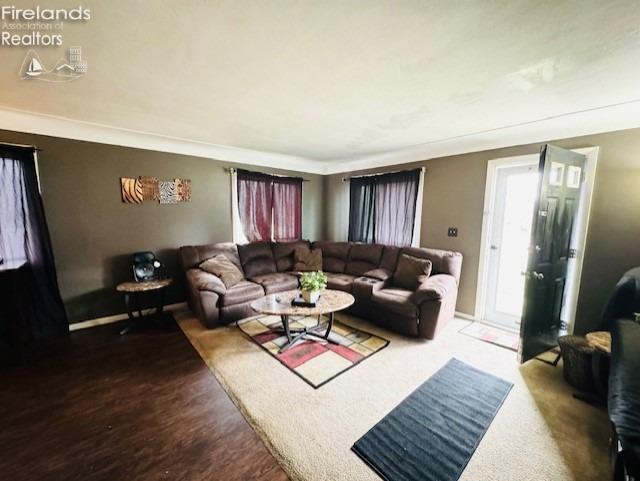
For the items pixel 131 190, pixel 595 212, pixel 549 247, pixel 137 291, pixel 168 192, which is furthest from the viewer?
pixel 168 192

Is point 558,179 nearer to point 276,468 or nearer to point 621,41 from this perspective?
point 621,41

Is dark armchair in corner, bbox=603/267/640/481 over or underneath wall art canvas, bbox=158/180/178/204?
underneath

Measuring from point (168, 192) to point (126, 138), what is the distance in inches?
31.6

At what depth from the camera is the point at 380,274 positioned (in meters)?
3.75

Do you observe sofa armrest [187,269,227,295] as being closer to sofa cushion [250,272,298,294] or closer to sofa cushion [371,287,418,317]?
sofa cushion [250,272,298,294]

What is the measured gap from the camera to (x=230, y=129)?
3104 millimetres

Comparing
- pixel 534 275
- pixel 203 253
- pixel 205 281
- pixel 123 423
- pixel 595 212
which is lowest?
pixel 123 423

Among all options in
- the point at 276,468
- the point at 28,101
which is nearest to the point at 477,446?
the point at 276,468

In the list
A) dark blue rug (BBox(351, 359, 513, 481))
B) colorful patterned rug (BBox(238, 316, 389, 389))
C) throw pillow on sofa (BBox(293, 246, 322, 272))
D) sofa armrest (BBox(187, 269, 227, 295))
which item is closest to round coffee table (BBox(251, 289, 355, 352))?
colorful patterned rug (BBox(238, 316, 389, 389))

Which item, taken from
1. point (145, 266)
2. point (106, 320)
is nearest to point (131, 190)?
point (145, 266)

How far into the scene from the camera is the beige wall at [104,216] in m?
2.97

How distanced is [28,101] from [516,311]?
5.75 metres

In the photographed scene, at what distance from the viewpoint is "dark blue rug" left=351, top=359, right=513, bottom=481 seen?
147cm

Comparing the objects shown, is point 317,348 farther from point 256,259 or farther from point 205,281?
point 256,259
